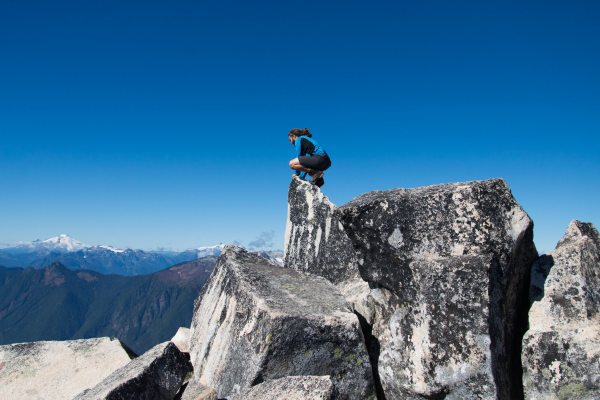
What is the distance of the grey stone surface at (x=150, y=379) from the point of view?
16.2 feet

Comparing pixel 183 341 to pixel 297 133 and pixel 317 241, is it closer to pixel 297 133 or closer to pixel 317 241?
pixel 317 241

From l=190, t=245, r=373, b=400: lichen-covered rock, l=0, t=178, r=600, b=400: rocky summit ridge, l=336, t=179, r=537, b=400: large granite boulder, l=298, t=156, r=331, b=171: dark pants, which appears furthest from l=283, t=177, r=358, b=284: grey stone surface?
l=336, t=179, r=537, b=400: large granite boulder

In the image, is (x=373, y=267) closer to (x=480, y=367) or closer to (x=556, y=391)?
(x=480, y=367)

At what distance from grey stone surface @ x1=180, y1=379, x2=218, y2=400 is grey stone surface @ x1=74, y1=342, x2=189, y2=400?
19 centimetres

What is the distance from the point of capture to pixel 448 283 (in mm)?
4059

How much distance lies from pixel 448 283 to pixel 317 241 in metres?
4.03

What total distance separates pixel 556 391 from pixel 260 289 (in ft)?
12.7

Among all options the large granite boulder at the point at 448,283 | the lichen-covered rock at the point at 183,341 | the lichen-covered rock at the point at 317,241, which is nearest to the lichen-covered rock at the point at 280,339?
the large granite boulder at the point at 448,283

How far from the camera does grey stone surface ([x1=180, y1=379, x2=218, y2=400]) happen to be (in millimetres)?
4973

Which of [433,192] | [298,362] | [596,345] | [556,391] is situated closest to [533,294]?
[596,345]

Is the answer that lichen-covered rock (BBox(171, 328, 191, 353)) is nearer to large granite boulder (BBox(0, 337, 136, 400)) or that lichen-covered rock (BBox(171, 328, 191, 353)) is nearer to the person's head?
large granite boulder (BBox(0, 337, 136, 400))

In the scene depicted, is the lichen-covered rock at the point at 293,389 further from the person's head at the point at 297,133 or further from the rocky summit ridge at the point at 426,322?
the person's head at the point at 297,133

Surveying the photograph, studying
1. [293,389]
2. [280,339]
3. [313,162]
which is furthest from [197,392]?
[313,162]

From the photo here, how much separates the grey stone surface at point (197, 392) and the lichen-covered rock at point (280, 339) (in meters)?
0.09
